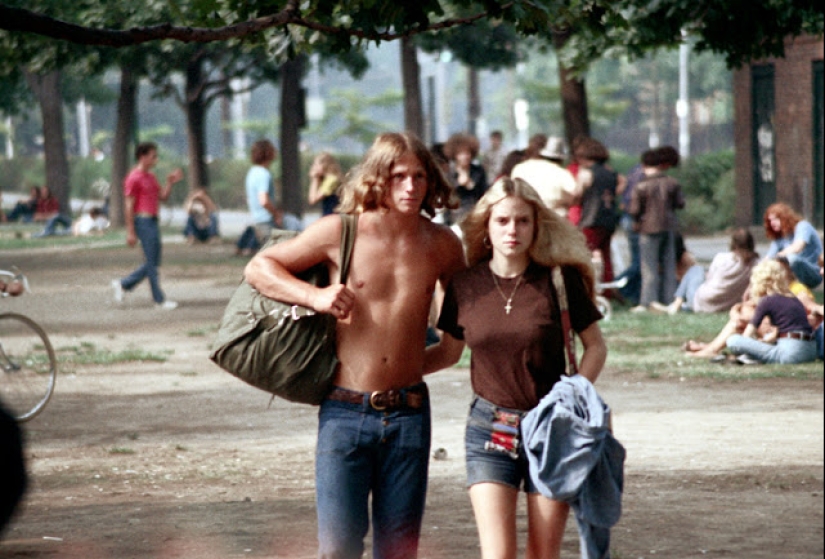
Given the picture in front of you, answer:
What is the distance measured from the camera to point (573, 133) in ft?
69.3

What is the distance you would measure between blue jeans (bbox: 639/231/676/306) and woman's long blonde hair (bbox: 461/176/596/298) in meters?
11.8

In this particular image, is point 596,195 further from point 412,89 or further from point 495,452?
point 412,89

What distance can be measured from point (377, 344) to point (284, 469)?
4077 mm

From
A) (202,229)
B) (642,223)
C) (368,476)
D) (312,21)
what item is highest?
(312,21)

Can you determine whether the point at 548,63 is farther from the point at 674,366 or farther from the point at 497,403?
the point at 497,403

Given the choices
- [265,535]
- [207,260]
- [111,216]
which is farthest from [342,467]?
[111,216]

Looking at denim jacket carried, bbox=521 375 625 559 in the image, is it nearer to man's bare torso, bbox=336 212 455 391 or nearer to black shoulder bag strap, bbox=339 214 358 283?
man's bare torso, bbox=336 212 455 391

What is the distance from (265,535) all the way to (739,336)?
661 centimetres

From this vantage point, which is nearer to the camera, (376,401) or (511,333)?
(376,401)

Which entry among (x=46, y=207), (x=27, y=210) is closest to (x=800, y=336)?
(x=46, y=207)

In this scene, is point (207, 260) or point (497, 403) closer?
point (497, 403)

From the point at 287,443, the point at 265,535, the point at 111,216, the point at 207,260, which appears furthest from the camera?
the point at 111,216

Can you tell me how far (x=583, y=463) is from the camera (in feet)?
15.6

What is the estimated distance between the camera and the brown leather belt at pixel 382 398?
192 inches
